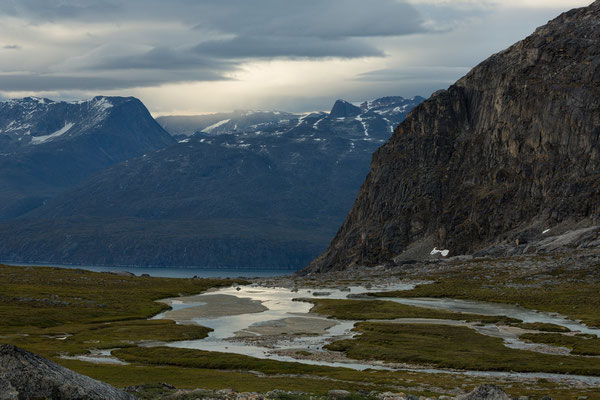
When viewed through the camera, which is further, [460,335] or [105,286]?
[105,286]

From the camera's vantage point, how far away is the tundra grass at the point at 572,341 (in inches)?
2753

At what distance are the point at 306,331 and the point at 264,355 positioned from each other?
19312 mm

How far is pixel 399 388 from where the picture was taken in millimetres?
49719

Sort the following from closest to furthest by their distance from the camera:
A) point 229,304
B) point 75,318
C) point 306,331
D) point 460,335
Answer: point 460,335
point 306,331
point 75,318
point 229,304

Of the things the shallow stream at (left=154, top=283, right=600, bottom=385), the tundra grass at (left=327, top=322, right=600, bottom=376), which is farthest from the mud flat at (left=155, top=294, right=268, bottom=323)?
the tundra grass at (left=327, top=322, right=600, bottom=376)

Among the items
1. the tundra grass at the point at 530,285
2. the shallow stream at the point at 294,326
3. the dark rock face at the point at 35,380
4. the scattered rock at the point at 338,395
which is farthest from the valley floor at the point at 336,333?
the dark rock face at the point at 35,380

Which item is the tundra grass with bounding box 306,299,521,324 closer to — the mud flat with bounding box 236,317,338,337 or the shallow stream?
the shallow stream

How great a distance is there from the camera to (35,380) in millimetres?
26359

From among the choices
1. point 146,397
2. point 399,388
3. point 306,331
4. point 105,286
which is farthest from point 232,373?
point 105,286

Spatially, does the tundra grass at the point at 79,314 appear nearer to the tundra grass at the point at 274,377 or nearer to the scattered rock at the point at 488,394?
the tundra grass at the point at 274,377

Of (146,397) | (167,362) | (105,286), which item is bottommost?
(105,286)

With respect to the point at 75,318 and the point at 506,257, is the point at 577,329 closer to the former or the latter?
the point at 75,318

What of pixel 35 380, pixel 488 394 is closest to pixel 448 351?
pixel 488 394

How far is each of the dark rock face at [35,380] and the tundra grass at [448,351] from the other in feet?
147
